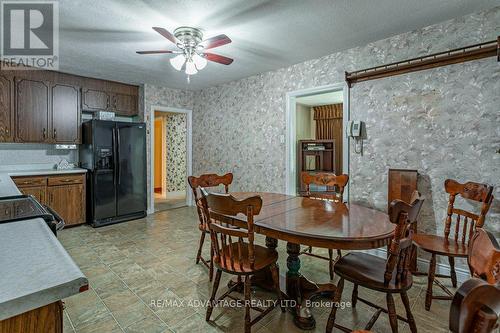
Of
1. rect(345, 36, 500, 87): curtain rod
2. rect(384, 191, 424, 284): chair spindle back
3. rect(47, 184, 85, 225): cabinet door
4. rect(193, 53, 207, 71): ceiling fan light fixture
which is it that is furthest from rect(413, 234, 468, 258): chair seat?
rect(47, 184, 85, 225): cabinet door

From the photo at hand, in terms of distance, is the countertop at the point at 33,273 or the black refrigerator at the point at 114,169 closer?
the countertop at the point at 33,273

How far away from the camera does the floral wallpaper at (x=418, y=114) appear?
8.00 feet

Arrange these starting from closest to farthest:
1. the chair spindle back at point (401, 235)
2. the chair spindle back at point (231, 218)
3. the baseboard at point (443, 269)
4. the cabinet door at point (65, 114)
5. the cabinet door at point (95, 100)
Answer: the chair spindle back at point (401, 235) < the chair spindle back at point (231, 218) < the baseboard at point (443, 269) < the cabinet door at point (65, 114) < the cabinet door at point (95, 100)

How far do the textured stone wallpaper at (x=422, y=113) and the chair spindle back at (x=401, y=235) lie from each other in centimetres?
148

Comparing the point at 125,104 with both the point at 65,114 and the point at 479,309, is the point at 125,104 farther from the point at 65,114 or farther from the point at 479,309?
the point at 479,309

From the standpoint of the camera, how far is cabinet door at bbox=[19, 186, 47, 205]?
3.76 m

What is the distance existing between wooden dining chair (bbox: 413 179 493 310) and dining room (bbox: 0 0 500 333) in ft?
0.06

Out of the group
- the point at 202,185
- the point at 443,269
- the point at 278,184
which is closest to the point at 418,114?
the point at 443,269

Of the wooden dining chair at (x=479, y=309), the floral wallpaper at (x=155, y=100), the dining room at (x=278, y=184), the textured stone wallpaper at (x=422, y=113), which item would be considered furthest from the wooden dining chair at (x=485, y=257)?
the floral wallpaper at (x=155, y=100)

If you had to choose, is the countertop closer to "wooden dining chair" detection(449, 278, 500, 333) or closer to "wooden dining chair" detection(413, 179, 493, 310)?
"wooden dining chair" detection(449, 278, 500, 333)

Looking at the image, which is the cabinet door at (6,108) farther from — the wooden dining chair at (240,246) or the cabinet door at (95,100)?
the wooden dining chair at (240,246)

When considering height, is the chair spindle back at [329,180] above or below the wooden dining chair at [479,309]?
above

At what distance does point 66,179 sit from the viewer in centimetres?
414

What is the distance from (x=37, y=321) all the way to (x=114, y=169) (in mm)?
4228
